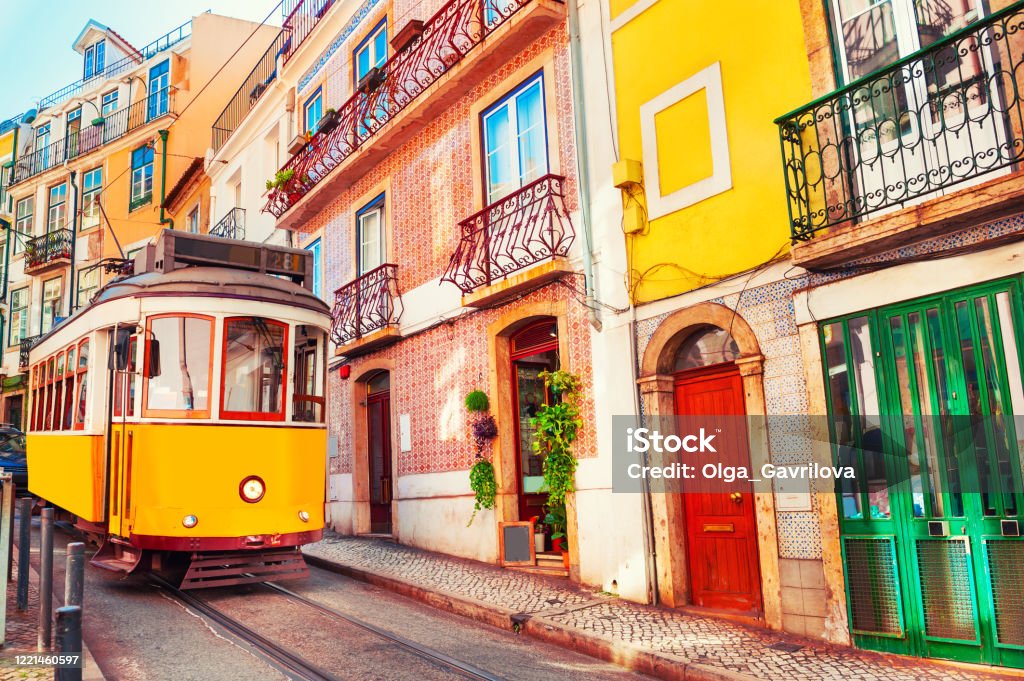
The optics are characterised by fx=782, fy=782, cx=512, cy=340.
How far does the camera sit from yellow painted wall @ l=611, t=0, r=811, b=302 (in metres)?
6.79

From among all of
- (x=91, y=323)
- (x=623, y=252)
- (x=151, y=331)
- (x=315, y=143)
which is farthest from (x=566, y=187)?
(x=315, y=143)

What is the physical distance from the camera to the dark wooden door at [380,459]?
13406mm

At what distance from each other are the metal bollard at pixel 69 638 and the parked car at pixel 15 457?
15.8 metres

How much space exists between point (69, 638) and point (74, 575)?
1.23 metres

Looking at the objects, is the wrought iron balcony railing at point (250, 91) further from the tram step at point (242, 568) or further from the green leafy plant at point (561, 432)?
the tram step at point (242, 568)

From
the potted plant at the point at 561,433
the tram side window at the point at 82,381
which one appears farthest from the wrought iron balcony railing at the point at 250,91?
the potted plant at the point at 561,433

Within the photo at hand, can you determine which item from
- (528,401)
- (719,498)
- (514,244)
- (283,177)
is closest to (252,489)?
(528,401)

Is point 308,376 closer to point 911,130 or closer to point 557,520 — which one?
point 557,520

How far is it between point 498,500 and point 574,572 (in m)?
1.64

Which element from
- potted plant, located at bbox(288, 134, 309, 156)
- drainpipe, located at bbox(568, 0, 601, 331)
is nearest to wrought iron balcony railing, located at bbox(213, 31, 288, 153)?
potted plant, located at bbox(288, 134, 309, 156)

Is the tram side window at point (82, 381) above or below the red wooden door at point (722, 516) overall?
above

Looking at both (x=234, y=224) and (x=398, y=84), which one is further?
(x=234, y=224)

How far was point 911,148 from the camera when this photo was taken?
19.0 feet

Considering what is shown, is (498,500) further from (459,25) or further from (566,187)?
(459,25)
